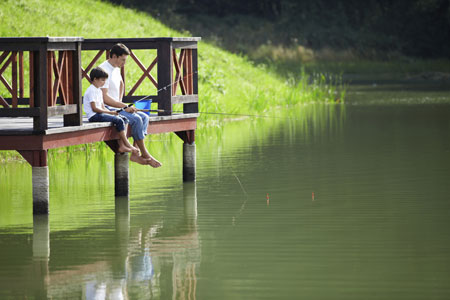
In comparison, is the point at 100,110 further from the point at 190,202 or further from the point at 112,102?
the point at 190,202

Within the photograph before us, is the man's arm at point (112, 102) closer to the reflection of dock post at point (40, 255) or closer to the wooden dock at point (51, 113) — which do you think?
the wooden dock at point (51, 113)

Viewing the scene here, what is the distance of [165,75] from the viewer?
48.5 feet

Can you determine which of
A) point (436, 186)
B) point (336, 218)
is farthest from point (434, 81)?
point (336, 218)

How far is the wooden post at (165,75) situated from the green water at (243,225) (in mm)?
1192

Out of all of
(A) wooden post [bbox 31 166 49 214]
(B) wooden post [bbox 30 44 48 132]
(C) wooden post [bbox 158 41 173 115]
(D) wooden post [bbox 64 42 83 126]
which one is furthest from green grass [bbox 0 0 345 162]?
(B) wooden post [bbox 30 44 48 132]

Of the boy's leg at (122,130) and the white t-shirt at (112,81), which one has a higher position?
the white t-shirt at (112,81)

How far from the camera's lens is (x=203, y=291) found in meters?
8.71

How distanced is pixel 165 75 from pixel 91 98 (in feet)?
6.32

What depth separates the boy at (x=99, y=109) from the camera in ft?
42.9

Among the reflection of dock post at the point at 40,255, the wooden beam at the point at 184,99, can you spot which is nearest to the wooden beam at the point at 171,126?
the wooden beam at the point at 184,99

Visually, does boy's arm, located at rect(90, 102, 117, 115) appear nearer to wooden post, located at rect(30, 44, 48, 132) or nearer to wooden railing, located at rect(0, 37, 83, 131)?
wooden railing, located at rect(0, 37, 83, 131)

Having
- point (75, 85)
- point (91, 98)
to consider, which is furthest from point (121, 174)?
point (75, 85)

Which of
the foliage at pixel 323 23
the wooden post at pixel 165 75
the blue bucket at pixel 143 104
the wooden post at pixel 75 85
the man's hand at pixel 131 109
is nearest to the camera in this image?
the wooden post at pixel 75 85

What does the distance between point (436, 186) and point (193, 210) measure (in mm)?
3637
